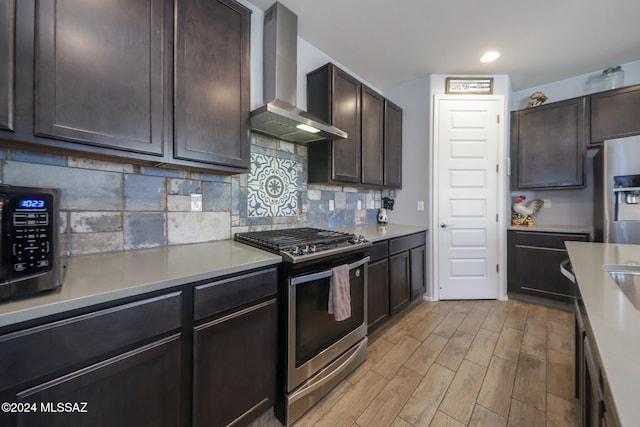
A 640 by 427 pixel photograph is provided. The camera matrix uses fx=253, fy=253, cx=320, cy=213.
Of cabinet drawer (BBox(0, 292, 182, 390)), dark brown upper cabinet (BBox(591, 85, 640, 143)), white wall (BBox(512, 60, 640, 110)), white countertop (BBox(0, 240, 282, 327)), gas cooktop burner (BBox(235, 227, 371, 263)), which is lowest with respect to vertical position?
cabinet drawer (BBox(0, 292, 182, 390))

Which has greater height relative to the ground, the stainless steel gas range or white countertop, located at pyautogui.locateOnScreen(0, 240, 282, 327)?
white countertop, located at pyautogui.locateOnScreen(0, 240, 282, 327)

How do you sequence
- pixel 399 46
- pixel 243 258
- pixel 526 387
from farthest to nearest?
pixel 399 46
pixel 526 387
pixel 243 258

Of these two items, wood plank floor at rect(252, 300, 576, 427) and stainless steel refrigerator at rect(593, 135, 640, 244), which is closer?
wood plank floor at rect(252, 300, 576, 427)

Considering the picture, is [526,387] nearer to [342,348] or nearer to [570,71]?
[342,348]

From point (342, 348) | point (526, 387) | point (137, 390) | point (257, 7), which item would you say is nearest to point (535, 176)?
point (526, 387)

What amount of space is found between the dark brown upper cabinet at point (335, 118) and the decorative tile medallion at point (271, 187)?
255 mm

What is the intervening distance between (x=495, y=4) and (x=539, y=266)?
2669 millimetres

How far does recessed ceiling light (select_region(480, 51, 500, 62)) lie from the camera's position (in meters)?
2.59

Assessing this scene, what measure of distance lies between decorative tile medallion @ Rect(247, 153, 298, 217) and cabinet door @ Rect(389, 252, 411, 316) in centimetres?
107

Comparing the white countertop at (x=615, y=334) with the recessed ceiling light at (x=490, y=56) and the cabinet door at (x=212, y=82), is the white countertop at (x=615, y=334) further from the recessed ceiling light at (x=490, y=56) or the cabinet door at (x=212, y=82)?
the recessed ceiling light at (x=490, y=56)

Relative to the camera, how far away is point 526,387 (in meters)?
1.64

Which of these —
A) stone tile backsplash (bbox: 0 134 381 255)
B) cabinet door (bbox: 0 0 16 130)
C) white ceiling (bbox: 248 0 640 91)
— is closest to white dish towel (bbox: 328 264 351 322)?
stone tile backsplash (bbox: 0 134 381 255)

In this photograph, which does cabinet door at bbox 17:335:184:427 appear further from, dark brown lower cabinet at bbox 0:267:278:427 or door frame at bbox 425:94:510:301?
door frame at bbox 425:94:510:301

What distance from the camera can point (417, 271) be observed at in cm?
284
